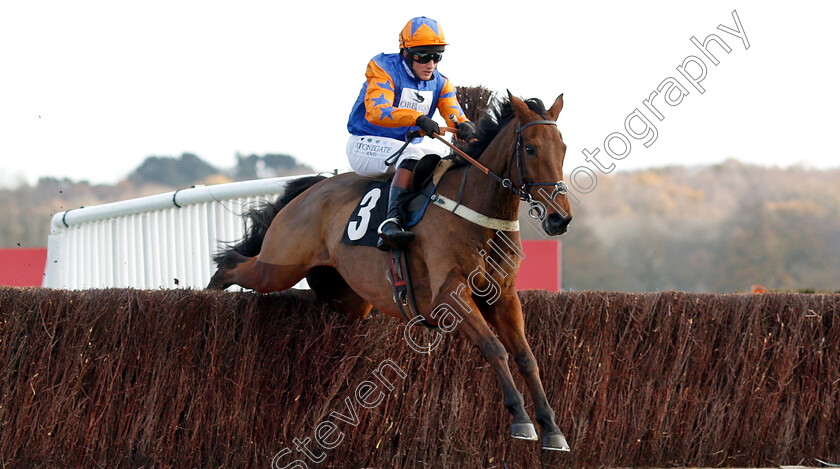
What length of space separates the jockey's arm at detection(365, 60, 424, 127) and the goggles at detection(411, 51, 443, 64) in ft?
0.66

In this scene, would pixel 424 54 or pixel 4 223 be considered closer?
pixel 424 54

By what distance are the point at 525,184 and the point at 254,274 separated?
2246 mm

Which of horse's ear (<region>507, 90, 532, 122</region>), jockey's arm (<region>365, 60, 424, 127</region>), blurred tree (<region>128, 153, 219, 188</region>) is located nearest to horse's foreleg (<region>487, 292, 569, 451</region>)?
horse's ear (<region>507, 90, 532, 122</region>)

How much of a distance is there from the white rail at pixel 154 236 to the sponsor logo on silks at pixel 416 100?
8.77ft

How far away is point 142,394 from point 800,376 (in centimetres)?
426

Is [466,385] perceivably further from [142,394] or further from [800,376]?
[800,376]

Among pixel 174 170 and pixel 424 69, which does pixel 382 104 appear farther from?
pixel 174 170

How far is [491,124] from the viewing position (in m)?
4.74

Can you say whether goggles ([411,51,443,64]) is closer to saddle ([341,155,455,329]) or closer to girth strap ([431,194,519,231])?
saddle ([341,155,455,329])

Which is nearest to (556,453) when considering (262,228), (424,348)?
(424,348)

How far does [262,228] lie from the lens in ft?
20.1

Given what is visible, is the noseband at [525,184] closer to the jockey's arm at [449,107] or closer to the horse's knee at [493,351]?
the horse's knee at [493,351]

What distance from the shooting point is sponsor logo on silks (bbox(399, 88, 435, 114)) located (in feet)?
17.4

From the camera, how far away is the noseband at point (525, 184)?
402 centimetres
